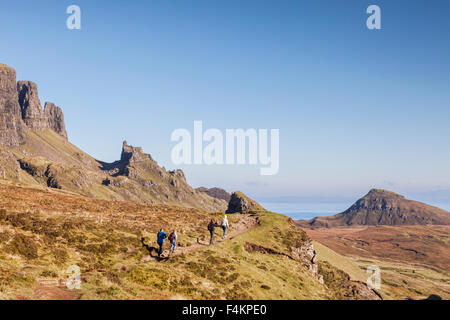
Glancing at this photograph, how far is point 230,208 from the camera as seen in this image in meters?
133

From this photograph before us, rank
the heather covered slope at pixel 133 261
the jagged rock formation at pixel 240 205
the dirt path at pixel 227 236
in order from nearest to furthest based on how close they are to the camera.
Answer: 1. the heather covered slope at pixel 133 261
2. the dirt path at pixel 227 236
3. the jagged rock formation at pixel 240 205

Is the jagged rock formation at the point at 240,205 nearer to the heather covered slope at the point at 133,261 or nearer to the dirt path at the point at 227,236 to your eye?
the dirt path at the point at 227,236

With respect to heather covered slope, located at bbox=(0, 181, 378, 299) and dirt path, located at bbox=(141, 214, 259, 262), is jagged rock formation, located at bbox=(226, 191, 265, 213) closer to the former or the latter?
dirt path, located at bbox=(141, 214, 259, 262)

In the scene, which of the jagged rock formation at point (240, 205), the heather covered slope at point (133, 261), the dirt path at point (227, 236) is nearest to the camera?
the heather covered slope at point (133, 261)

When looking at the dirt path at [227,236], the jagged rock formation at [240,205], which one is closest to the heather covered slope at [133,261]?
the dirt path at [227,236]

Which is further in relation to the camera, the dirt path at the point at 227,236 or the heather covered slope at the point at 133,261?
the dirt path at the point at 227,236

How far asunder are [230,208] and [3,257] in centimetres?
10816

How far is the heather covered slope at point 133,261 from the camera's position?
25000mm

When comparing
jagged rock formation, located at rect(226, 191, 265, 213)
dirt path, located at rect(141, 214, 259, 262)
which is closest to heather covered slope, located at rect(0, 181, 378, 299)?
dirt path, located at rect(141, 214, 259, 262)

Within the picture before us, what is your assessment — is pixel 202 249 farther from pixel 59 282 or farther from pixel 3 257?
pixel 3 257

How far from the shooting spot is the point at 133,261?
3441cm

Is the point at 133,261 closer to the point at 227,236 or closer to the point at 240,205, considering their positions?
the point at 227,236

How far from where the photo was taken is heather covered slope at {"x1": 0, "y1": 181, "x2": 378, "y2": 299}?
25.0 metres
